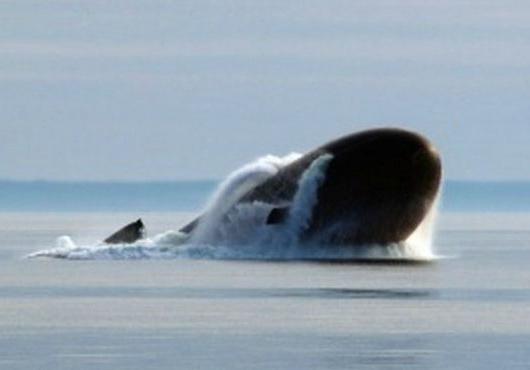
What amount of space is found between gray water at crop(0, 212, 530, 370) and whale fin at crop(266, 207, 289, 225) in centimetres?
165

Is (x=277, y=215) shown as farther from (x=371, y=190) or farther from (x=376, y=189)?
(x=376, y=189)

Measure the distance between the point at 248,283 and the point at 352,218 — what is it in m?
8.86

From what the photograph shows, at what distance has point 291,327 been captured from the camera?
59.9m

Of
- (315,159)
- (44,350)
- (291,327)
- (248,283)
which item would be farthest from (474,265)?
(44,350)

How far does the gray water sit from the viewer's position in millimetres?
52344

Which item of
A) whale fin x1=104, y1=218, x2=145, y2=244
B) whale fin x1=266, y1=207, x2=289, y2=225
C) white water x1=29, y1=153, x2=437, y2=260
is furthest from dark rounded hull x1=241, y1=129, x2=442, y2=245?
whale fin x1=104, y1=218, x2=145, y2=244

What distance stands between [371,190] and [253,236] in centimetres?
591

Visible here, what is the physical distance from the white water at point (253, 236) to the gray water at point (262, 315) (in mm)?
554

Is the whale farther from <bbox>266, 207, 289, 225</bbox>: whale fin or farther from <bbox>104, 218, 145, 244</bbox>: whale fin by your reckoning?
<bbox>104, 218, 145, 244</bbox>: whale fin

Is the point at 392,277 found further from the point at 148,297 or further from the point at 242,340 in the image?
the point at 242,340

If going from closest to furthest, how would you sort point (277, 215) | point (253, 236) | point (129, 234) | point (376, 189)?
point (376, 189) → point (277, 215) → point (253, 236) → point (129, 234)

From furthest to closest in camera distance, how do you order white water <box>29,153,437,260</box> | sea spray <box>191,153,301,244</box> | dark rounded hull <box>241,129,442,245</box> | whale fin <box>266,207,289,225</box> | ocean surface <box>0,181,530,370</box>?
sea spray <box>191,153,301,244</box> < whale fin <box>266,207,289,225</box> < white water <box>29,153,437,260</box> < dark rounded hull <box>241,129,442,245</box> < ocean surface <box>0,181,530,370</box>

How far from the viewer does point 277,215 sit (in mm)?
86000

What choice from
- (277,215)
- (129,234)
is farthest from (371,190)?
(129,234)
